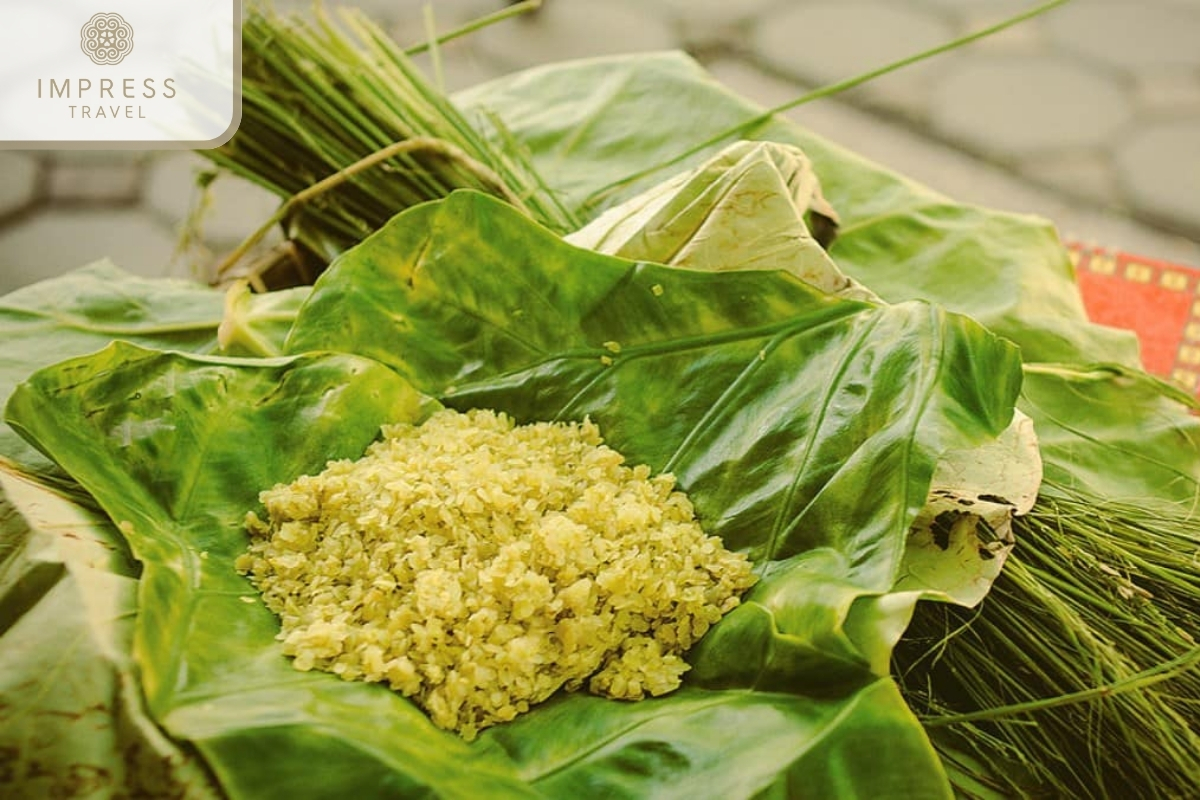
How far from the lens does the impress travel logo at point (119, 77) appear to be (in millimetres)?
813

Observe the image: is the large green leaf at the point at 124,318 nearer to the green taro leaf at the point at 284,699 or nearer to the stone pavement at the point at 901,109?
the green taro leaf at the point at 284,699

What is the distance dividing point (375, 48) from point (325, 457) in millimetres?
521

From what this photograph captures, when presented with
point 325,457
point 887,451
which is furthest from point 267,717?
point 887,451

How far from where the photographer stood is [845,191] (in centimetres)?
110

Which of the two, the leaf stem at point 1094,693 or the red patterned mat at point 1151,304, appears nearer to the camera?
the leaf stem at point 1094,693

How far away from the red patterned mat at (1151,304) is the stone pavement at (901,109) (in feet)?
0.89

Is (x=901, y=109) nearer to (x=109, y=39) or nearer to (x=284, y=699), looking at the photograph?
(x=109, y=39)

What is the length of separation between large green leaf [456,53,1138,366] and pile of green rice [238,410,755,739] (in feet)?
1.55

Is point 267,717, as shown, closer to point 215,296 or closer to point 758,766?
point 758,766

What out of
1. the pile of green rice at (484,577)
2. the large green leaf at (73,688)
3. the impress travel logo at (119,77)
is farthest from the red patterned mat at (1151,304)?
the large green leaf at (73,688)

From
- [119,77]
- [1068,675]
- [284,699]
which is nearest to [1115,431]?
[1068,675]

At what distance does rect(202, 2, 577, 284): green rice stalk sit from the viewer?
96 cm

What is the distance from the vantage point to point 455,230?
72 centimetres

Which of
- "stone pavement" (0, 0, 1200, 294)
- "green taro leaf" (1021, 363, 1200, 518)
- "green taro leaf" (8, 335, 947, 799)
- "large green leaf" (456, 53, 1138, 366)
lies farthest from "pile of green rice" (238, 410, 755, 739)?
"stone pavement" (0, 0, 1200, 294)
